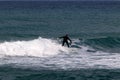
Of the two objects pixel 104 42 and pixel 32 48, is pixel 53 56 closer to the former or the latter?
pixel 32 48

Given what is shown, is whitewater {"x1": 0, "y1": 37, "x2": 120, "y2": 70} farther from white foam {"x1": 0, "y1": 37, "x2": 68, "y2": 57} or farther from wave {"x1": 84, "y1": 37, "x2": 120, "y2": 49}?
wave {"x1": 84, "y1": 37, "x2": 120, "y2": 49}

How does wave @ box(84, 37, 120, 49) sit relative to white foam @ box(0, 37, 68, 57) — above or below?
above

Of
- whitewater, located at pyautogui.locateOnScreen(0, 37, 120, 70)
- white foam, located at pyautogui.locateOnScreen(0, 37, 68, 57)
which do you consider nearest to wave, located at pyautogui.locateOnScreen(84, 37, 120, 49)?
whitewater, located at pyautogui.locateOnScreen(0, 37, 120, 70)

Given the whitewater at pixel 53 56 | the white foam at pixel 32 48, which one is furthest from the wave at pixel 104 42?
the white foam at pixel 32 48

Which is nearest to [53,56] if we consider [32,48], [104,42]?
[32,48]

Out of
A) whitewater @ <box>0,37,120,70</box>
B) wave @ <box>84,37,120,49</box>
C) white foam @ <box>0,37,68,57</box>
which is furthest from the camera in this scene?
wave @ <box>84,37,120,49</box>

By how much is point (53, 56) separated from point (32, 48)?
13.6 ft

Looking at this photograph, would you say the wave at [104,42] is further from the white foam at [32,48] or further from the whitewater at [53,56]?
the white foam at [32,48]

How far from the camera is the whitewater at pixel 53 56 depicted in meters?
32.3

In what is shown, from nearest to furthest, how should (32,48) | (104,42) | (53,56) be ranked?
(53,56) → (32,48) → (104,42)

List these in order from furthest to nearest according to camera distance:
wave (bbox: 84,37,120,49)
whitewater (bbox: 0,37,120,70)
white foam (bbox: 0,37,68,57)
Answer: wave (bbox: 84,37,120,49), white foam (bbox: 0,37,68,57), whitewater (bbox: 0,37,120,70)

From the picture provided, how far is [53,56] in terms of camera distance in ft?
124

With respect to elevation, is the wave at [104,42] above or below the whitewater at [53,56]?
above

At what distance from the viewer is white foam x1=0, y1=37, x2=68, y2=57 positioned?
38844 millimetres
